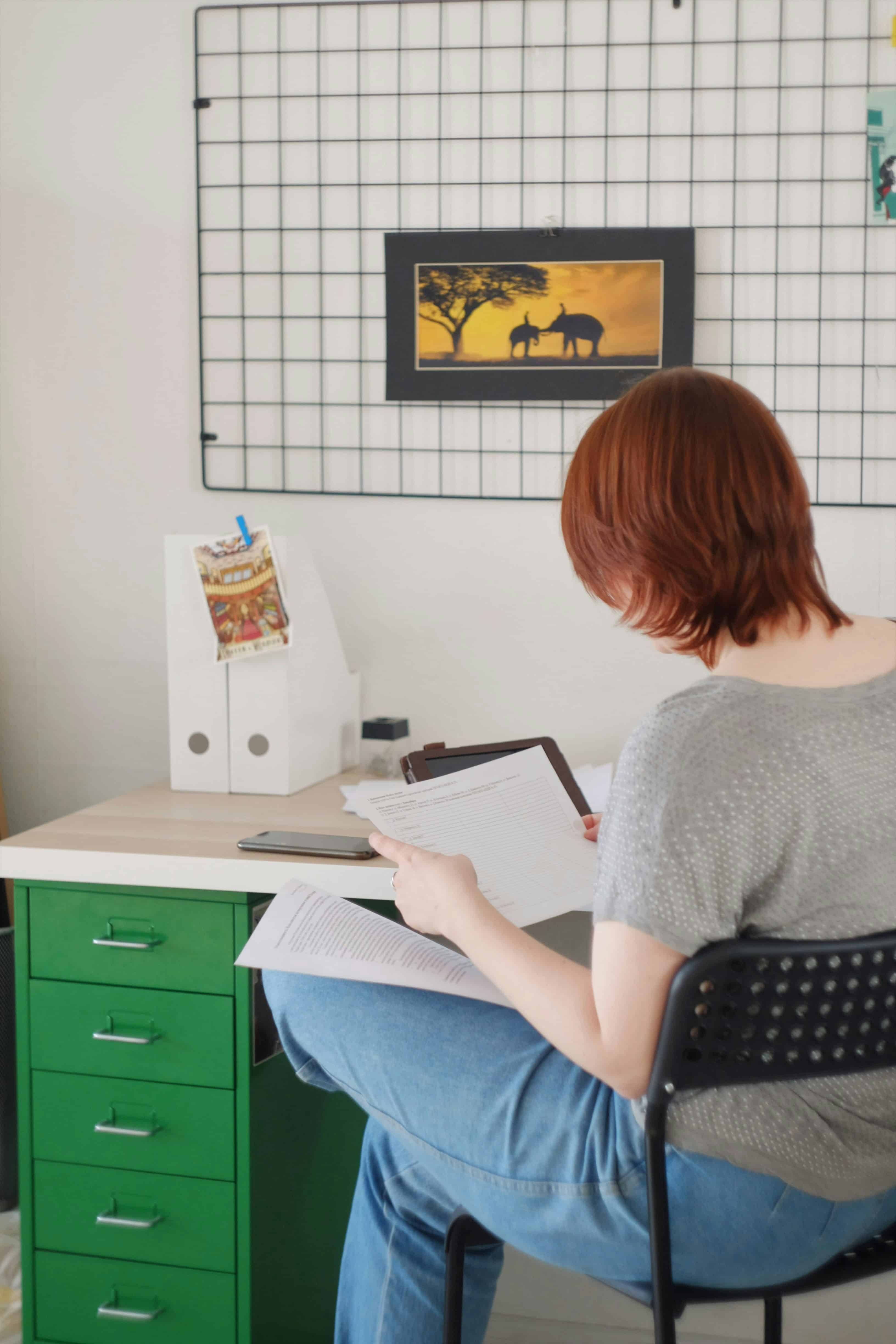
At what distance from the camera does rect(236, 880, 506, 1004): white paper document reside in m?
1.05

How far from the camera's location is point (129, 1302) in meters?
1.60

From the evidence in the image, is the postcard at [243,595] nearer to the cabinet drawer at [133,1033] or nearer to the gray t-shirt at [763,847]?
the cabinet drawer at [133,1033]

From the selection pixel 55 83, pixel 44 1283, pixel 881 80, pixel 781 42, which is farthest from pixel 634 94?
pixel 44 1283

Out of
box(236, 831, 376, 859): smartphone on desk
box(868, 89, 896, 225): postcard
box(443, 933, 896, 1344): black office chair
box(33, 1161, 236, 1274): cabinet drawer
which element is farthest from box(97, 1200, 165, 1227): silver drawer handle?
box(868, 89, 896, 225): postcard

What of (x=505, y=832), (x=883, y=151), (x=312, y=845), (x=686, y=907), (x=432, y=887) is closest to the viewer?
(x=686, y=907)

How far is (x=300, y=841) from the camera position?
154 centimetres

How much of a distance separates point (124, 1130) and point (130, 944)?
0.24 m

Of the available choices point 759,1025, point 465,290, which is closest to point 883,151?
point 465,290

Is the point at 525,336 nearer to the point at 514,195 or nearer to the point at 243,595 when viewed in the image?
the point at 514,195

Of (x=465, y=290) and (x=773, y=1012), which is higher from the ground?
(x=465, y=290)

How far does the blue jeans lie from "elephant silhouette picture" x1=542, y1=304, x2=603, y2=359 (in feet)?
3.96

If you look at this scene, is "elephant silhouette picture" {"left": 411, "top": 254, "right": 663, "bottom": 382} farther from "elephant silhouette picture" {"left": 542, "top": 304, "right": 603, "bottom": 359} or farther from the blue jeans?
the blue jeans

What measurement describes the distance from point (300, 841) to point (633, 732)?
2.44 feet

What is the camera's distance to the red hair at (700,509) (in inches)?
36.5
